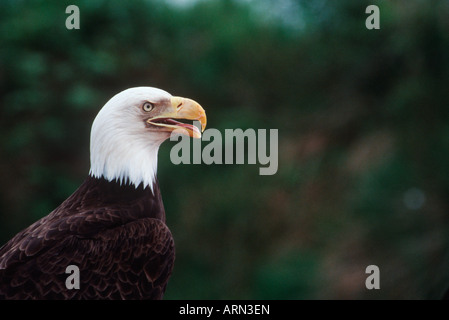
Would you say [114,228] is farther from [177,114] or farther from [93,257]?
[177,114]

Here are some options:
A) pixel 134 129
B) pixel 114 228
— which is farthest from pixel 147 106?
pixel 114 228

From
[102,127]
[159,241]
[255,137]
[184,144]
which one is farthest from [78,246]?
[255,137]

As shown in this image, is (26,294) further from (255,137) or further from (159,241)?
(255,137)

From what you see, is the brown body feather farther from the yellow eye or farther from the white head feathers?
the yellow eye

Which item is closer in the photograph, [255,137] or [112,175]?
[112,175]

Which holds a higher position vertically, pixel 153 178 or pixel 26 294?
pixel 153 178

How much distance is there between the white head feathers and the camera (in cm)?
151

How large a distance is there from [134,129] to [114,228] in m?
0.25

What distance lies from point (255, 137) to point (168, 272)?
1.75 meters

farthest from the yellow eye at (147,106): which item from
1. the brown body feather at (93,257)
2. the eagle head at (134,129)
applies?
the brown body feather at (93,257)

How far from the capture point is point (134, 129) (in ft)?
5.05
